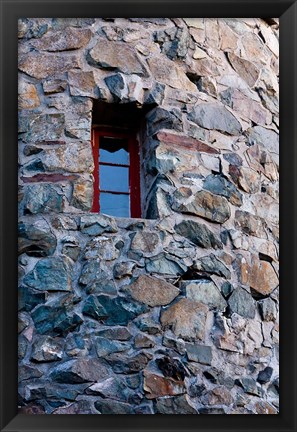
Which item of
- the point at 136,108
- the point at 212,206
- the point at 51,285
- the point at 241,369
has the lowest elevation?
the point at 241,369

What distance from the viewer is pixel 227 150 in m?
5.86

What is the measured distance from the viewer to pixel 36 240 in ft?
17.3

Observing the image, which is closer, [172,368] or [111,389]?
[111,389]

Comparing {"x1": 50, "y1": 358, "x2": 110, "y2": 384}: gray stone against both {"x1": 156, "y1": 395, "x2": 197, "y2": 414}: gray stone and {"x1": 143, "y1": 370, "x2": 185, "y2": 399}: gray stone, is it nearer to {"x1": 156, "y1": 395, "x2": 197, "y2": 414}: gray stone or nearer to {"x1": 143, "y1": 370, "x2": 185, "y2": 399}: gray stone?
{"x1": 143, "y1": 370, "x2": 185, "y2": 399}: gray stone

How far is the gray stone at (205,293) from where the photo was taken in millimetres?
5405

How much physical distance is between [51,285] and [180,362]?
80 cm

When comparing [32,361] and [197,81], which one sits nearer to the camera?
[32,361]

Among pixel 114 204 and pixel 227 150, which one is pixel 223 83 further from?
pixel 114 204

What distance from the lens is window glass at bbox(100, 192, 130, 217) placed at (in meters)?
5.50

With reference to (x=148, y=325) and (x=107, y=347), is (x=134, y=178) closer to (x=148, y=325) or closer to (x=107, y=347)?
(x=148, y=325)

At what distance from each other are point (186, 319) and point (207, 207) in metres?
0.69

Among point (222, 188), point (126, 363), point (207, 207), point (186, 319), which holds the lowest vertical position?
point (126, 363)

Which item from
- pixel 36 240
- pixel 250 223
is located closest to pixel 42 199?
pixel 36 240

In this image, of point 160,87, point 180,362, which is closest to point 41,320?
point 180,362
